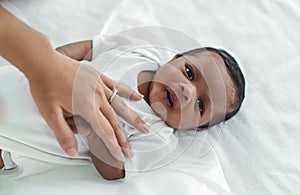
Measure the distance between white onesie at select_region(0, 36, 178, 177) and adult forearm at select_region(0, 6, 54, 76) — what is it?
7.8 inches

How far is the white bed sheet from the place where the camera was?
1.01 metres

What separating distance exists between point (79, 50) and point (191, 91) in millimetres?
286

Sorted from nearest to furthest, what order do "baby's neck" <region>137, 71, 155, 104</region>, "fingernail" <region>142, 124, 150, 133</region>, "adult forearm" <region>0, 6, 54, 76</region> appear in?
"adult forearm" <region>0, 6, 54, 76</region> → "fingernail" <region>142, 124, 150, 133</region> → "baby's neck" <region>137, 71, 155, 104</region>

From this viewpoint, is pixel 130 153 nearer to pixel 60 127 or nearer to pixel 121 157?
pixel 121 157

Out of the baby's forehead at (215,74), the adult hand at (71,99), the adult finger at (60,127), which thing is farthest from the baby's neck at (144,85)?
the adult finger at (60,127)

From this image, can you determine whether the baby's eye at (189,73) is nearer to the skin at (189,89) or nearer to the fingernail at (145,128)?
the skin at (189,89)

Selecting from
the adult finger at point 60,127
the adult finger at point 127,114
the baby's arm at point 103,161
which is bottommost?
the baby's arm at point 103,161

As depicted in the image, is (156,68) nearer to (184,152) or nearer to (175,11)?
(184,152)

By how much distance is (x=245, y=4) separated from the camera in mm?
1471

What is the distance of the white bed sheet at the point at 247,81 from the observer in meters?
1.01

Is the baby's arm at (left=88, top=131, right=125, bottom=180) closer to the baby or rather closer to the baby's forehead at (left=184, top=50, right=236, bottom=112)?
the baby

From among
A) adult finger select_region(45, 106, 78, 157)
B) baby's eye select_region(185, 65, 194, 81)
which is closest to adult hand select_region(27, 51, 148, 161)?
adult finger select_region(45, 106, 78, 157)

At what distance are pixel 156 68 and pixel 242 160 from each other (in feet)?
0.92

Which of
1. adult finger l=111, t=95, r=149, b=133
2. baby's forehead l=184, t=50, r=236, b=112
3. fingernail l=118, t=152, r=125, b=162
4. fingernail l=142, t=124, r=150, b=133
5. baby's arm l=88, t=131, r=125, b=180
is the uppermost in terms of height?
baby's forehead l=184, t=50, r=236, b=112
